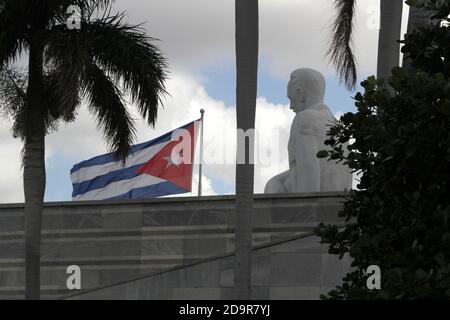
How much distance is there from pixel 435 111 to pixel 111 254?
17391 millimetres

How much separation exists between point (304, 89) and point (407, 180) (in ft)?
53.2

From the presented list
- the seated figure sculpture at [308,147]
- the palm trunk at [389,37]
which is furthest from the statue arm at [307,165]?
the palm trunk at [389,37]

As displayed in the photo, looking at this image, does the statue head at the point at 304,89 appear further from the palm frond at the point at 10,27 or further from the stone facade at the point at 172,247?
the palm frond at the point at 10,27

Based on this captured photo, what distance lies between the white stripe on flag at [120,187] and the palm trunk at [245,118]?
1405cm

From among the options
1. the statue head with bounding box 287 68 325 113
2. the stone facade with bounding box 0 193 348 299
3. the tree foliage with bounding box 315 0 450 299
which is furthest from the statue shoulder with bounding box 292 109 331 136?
the tree foliage with bounding box 315 0 450 299

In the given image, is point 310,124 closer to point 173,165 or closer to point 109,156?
point 173,165

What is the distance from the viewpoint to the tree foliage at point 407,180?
1138 centimetres

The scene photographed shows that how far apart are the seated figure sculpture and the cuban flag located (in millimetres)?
5101

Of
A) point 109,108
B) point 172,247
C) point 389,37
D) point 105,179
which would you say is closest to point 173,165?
point 105,179

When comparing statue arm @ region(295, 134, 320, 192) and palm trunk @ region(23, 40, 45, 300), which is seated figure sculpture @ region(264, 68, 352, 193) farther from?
palm trunk @ region(23, 40, 45, 300)

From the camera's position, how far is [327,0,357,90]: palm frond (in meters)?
20.8

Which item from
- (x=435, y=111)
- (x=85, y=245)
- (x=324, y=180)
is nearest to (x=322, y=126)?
(x=324, y=180)

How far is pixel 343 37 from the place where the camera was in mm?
20875
